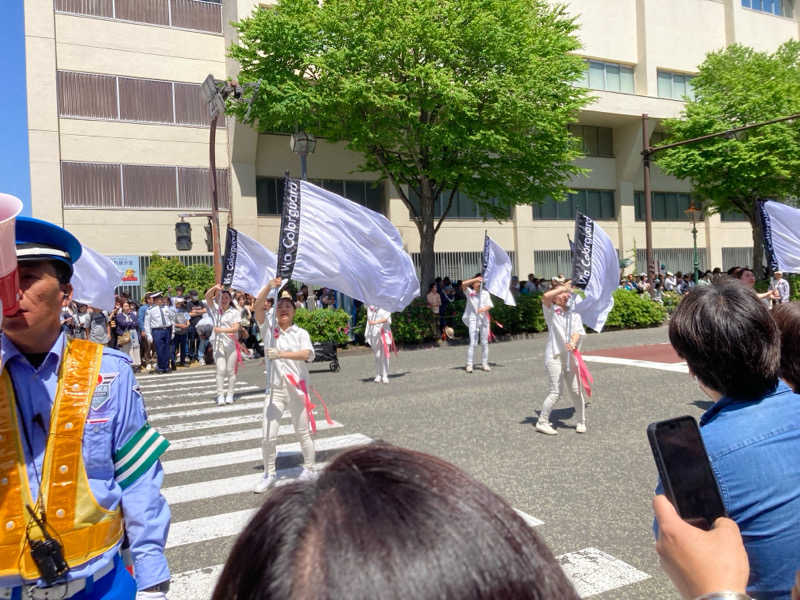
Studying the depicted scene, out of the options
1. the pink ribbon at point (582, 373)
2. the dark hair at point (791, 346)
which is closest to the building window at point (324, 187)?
the pink ribbon at point (582, 373)

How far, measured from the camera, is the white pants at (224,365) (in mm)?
11148

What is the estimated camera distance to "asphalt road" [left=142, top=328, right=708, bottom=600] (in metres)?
4.83

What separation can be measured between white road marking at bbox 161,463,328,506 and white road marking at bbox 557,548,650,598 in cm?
297

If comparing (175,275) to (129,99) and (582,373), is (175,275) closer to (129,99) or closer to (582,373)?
(129,99)

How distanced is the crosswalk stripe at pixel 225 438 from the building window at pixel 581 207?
27070 millimetres

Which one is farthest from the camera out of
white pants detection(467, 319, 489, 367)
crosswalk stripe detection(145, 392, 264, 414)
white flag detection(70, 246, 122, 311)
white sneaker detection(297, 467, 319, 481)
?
white pants detection(467, 319, 489, 367)

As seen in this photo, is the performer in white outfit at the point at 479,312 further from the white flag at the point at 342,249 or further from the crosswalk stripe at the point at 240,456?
the white flag at the point at 342,249

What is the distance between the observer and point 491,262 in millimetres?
14266

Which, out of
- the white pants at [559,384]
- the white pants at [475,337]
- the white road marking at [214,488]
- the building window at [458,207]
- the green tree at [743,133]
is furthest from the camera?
the building window at [458,207]

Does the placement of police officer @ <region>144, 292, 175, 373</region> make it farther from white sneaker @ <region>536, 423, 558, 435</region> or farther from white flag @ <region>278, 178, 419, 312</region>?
white sneaker @ <region>536, 423, 558, 435</region>

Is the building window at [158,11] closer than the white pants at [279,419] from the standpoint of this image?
No

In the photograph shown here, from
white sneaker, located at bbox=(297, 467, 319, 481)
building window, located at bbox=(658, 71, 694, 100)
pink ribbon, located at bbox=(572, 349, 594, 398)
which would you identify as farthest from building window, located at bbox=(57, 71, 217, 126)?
white sneaker, located at bbox=(297, 467, 319, 481)

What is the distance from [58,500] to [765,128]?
3432 centimetres

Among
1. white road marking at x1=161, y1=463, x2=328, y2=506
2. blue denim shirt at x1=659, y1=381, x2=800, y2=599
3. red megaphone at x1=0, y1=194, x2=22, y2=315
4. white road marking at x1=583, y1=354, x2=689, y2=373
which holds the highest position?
red megaphone at x1=0, y1=194, x2=22, y2=315
